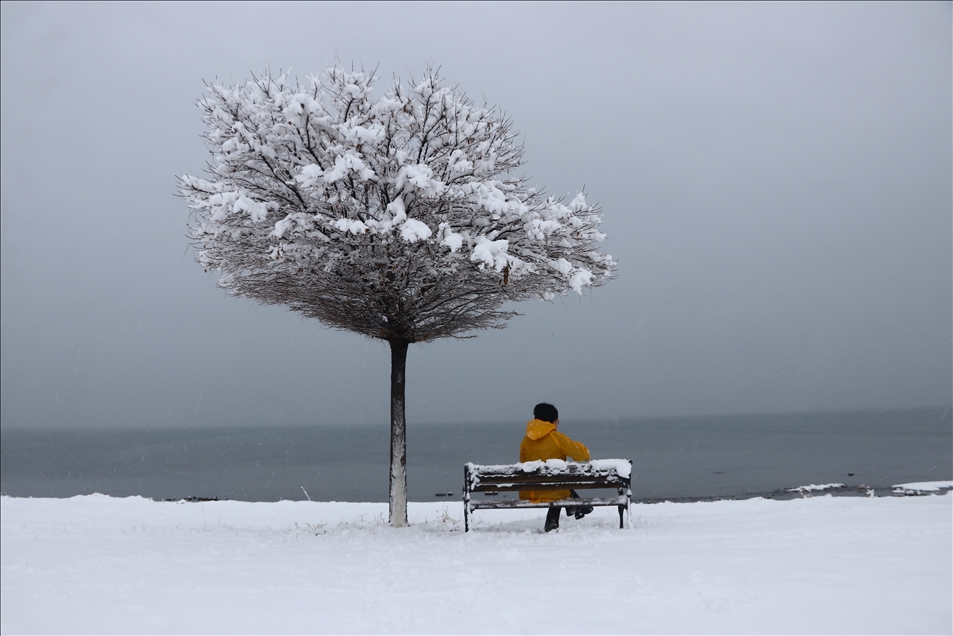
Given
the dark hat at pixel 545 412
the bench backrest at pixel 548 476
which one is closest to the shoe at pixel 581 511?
the bench backrest at pixel 548 476

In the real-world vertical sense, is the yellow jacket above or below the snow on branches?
below

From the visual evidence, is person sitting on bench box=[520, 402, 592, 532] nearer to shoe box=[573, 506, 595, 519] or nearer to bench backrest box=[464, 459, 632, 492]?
shoe box=[573, 506, 595, 519]

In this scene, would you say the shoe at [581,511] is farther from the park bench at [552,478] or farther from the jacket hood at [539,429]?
the jacket hood at [539,429]

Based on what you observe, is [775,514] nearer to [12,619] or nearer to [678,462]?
[12,619]

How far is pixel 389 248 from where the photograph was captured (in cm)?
972

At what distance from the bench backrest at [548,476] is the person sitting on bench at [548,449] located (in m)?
0.24

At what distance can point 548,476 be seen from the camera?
943cm

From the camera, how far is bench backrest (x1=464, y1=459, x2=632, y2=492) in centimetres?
941

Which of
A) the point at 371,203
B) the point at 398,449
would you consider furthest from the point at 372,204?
the point at 398,449

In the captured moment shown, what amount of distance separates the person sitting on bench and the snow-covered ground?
454 mm

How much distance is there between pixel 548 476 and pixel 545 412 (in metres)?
1.03

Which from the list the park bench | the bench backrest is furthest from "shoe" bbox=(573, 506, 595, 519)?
the bench backrest

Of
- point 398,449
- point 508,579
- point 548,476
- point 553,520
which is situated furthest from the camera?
point 398,449

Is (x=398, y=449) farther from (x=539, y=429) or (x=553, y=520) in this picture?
(x=553, y=520)
